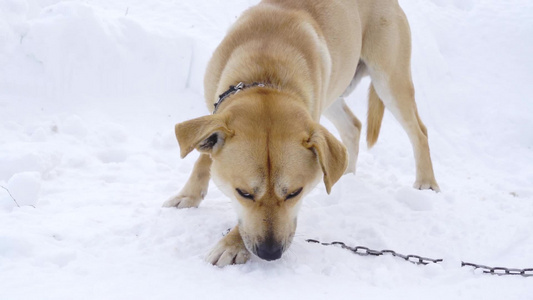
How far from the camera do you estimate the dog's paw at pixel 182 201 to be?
346 cm

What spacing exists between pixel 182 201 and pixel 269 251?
3.84 feet

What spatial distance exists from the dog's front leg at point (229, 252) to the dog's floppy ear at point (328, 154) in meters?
0.61

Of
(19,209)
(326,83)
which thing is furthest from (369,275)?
(19,209)

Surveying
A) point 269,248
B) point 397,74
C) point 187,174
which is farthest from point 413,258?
point 397,74

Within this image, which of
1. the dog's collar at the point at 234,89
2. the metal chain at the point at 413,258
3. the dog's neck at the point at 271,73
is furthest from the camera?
the dog's neck at the point at 271,73

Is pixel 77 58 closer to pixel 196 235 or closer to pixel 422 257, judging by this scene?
pixel 196 235

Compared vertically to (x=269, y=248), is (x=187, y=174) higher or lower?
lower

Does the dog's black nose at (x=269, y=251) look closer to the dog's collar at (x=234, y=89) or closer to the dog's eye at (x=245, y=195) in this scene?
the dog's eye at (x=245, y=195)

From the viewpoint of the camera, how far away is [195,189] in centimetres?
355

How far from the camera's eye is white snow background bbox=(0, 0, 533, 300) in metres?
2.45

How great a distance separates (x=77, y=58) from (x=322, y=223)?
364cm

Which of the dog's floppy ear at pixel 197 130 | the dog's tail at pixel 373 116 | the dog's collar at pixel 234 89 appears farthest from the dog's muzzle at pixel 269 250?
the dog's tail at pixel 373 116

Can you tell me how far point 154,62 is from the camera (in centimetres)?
586

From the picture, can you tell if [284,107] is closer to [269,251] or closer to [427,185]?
[269,251]
